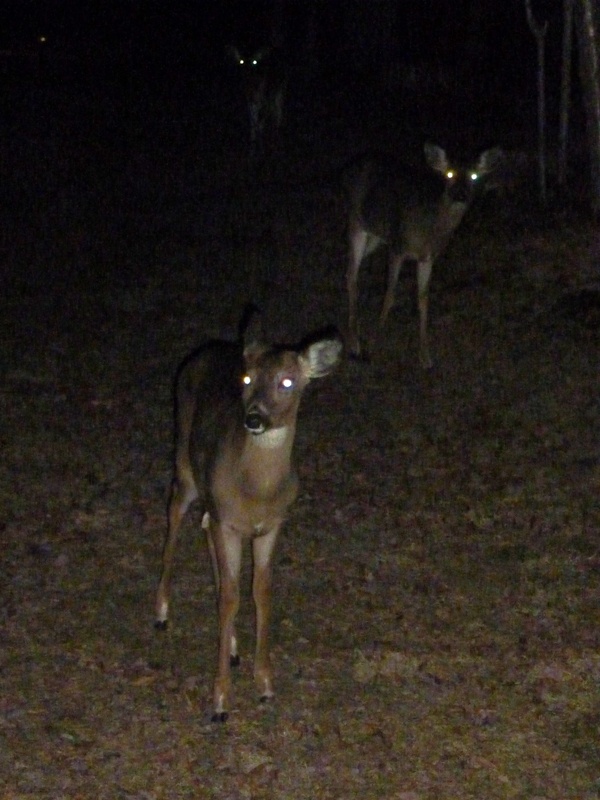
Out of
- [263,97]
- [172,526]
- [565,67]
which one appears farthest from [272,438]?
[263,97]

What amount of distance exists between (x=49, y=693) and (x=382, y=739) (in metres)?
1.55

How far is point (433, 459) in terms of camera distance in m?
10.3

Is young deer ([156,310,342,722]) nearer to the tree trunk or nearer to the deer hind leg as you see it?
the deer hind leg

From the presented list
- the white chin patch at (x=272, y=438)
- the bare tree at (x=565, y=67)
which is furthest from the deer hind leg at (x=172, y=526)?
the bare tree at (x=565, y=67)

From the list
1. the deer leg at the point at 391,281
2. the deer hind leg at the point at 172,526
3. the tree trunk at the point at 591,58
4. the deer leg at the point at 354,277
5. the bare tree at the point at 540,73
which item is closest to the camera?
the deer hind leg at the point at 172,526

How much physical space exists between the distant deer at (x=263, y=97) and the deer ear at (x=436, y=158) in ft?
29.3

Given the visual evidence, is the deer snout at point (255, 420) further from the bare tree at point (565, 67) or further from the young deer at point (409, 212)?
the bare tree at point (565, 67)

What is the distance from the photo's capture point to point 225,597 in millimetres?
6996

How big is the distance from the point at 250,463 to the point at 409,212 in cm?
606

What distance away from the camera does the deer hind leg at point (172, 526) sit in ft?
25.3

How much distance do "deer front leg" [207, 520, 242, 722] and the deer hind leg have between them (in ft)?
2.35

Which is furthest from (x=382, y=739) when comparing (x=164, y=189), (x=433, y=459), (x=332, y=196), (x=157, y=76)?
(x=157, y=76)

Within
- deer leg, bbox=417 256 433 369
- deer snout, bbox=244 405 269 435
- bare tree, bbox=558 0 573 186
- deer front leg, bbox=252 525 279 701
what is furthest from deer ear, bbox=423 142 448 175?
deer snout, bbox=244 405 269 435

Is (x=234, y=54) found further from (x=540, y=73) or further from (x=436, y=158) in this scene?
(x=436, y=158)
